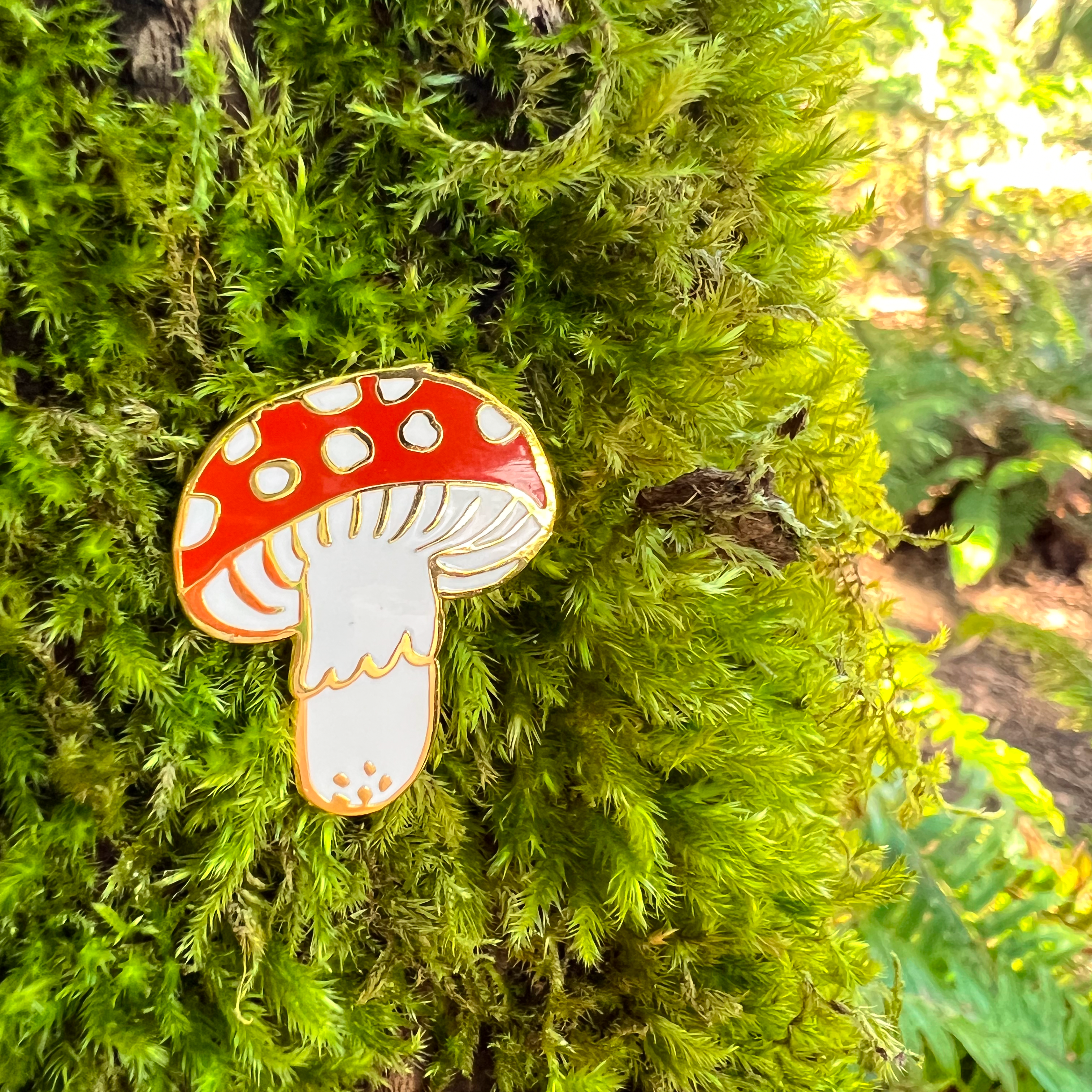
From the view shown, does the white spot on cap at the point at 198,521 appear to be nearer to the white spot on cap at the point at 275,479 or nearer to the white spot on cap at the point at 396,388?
the white spot on cap at the point at 275,479

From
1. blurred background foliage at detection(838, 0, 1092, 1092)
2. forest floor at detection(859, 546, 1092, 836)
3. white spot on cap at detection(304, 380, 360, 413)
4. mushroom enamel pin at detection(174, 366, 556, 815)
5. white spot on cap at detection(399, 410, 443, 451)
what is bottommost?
forest floor at detection(859, 546, 1092, 836)

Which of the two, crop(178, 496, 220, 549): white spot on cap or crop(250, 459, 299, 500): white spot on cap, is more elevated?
crop(250, 459, 299, 500): white spot on cap

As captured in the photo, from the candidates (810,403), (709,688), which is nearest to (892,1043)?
(709,688)

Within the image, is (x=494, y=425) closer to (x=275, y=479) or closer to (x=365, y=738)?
(x=275, y=479)

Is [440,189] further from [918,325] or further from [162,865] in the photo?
[918,325]

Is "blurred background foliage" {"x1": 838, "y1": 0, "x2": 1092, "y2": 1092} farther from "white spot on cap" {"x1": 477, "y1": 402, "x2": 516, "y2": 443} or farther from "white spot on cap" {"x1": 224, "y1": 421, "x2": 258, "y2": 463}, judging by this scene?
"white spot on cap" {"x1": 224, "y1": 421, "x2": 258, "y2": 463}

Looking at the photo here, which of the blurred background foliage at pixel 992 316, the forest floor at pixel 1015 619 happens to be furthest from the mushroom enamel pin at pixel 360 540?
the forest floor at pixel 1015 619

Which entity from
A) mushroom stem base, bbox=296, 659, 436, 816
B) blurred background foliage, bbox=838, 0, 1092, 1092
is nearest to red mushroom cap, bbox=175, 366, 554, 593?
mushroom stem base, bbox=296, 659, 436, 816

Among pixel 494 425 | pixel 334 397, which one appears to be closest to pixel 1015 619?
pixel 494 425
